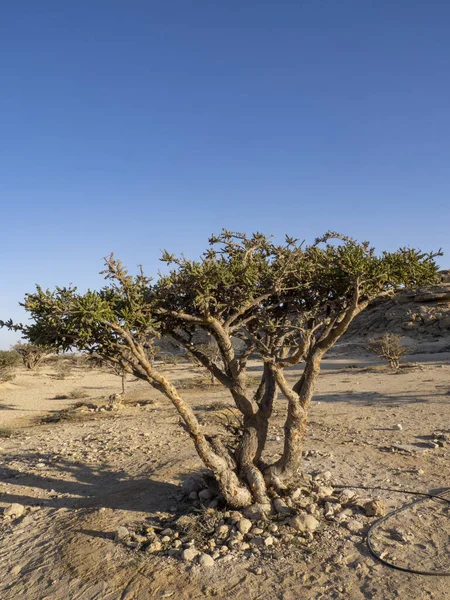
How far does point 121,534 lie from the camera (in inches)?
235

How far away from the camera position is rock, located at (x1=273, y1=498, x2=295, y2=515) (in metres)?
6.16

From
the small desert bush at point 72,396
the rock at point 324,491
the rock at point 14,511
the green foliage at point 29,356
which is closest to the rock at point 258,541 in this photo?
the rock at point 324,491

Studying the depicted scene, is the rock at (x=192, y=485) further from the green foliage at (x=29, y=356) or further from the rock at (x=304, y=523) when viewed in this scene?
the green foliage at (x=29, y=356)

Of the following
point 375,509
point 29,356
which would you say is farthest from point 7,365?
point 375,509

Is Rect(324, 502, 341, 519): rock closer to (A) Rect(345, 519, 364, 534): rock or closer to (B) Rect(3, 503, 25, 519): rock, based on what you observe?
(A) Rect(345, 519, 364, 534): rock

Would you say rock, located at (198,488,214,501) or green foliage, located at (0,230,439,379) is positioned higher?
green foliage, located at (0,230,439,379)

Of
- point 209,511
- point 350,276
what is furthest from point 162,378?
point 350,276

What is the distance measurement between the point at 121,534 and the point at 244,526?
166cm

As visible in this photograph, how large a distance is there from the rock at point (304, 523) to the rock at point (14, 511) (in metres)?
4.53

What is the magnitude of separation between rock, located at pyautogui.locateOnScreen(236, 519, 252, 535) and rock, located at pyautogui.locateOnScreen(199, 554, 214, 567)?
0.63 m

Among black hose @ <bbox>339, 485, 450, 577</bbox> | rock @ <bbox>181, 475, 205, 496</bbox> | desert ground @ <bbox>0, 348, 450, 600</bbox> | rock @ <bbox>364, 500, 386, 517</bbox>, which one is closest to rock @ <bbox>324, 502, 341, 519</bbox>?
desert ground @ <bbox>0, 348, 450, 600</bbox>

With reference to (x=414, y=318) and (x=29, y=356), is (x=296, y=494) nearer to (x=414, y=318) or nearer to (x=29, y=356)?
(x=29, y=356)

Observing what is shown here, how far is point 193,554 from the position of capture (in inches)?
212

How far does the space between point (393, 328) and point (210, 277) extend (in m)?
38.2
